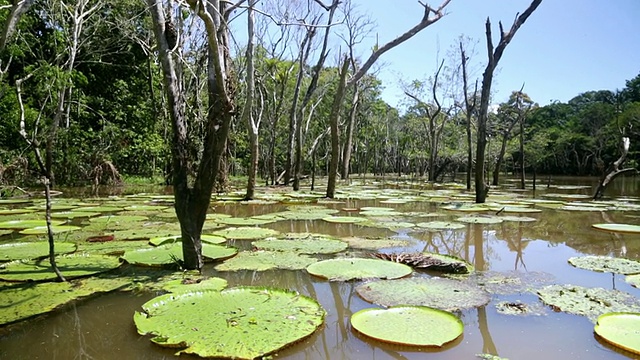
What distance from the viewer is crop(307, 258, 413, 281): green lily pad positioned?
3.81 m

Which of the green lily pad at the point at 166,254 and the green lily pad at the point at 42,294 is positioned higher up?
the green lily pad at the point at 166,254

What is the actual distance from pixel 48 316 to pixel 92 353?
82 cm

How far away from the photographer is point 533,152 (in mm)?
35719

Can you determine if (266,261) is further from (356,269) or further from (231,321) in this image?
(231,321)

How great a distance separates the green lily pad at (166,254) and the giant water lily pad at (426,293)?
1.79 meters

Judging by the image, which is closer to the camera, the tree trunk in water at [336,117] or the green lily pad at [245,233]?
the green lily pad at [245,233]

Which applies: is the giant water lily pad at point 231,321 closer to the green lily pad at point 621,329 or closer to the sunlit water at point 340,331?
the sunlit water at point 340,331

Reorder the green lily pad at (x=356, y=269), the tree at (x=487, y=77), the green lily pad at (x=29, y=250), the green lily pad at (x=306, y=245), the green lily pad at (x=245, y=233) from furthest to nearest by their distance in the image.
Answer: the tree at (x=487, y=77) → the green lily pad at (x=245, y=233) → the green lily pad at (x=306, y=245) → the green lily pad at (x=29, y=250) → the green lily pad at (x=356, y=269)

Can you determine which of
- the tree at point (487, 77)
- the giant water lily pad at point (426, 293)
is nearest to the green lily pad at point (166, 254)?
the giant water lily pad at point (426, 293)

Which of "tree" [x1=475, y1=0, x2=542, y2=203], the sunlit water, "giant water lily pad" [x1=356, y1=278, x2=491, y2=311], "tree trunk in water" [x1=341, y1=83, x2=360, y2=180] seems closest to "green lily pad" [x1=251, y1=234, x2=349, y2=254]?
the sunlit water

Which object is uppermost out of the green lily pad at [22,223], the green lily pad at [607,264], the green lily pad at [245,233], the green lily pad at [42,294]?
the green lily pad at [22,223]

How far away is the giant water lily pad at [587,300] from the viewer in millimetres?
3014

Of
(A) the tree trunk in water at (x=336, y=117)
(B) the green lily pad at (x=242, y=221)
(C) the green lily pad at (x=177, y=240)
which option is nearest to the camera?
(C) the green lily pad at (x=177, y=240)

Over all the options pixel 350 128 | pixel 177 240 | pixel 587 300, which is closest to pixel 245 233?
pixel 177 240
